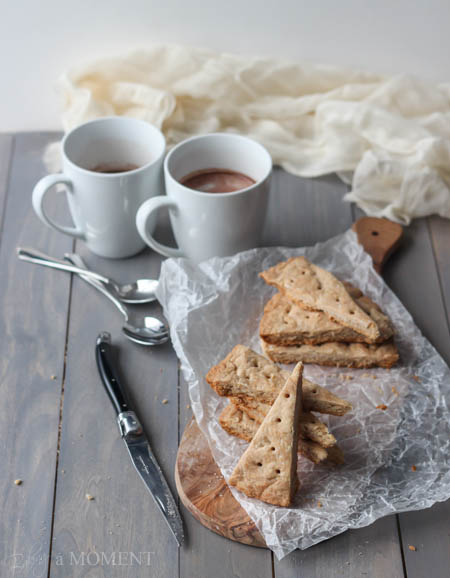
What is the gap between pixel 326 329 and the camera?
3.97ft

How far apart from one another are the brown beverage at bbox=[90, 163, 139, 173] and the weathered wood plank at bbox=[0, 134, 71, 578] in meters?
0.17

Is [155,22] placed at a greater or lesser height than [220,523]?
greater

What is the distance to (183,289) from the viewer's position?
1.31m

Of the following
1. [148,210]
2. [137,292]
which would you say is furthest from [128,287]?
[148,210]

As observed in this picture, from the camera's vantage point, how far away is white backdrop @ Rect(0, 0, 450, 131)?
162 cm

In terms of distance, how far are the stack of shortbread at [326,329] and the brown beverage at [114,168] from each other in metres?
0.44

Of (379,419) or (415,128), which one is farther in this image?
(415,128)

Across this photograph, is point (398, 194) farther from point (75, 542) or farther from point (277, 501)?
point (75, 542)

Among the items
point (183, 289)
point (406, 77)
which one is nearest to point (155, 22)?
point (406, 77)

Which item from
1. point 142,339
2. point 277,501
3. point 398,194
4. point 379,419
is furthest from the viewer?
point 398,194

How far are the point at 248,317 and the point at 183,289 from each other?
0.14 m

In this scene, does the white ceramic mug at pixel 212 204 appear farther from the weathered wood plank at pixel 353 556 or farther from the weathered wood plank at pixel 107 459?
the weathered wood plank at pixel 353 556

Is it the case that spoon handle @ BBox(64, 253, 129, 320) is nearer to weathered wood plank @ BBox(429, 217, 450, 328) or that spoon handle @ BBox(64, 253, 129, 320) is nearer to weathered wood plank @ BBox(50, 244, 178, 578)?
weathered wood plank @ BBox(50, 244, 178, 578)

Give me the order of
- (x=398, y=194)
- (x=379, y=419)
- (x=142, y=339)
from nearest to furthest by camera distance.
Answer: (x=379, y=419) → (x=142, y=339) → (x=398, y=194)
